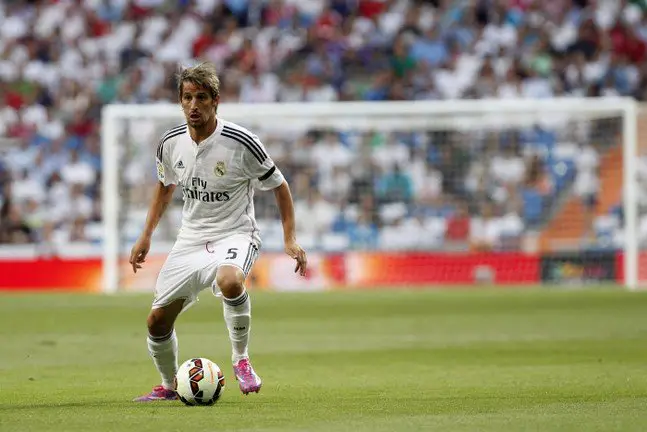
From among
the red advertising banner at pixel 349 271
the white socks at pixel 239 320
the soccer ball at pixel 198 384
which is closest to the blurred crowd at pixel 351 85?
the red advertising banner at pixel 349 271

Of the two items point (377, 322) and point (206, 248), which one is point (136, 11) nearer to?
point (377, 322)

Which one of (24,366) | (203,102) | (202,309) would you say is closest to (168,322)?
(203,102)

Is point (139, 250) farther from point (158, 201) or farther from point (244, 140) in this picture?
point (244, 140)

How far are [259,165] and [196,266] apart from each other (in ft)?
2.60

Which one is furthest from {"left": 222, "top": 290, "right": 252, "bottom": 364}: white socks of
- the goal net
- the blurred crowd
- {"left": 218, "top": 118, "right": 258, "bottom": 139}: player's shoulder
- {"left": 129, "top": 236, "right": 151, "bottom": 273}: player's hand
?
the blurred crowd

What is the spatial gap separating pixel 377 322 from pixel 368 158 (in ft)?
23.8

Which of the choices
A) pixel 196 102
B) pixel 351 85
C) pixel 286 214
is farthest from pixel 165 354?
pixel 351 85

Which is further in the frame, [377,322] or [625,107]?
[625,107]

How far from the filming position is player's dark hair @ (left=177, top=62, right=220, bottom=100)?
8586 mm

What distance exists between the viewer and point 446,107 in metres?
23.1

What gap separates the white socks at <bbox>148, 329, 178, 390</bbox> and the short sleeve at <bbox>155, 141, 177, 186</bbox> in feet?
3.36

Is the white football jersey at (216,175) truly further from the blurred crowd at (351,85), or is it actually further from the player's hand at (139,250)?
the blurred crowd at (351,85)

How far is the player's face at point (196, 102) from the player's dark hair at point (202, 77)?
1.0 inches

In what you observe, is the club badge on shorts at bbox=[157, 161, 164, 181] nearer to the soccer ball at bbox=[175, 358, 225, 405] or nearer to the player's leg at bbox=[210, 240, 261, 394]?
the player's leg at bbox=[210, 240, 261, 394]
